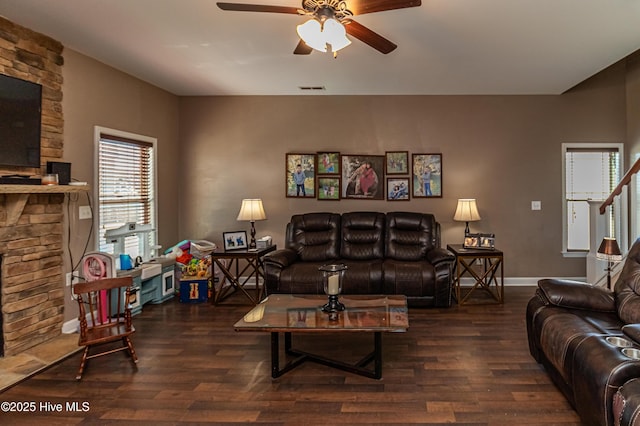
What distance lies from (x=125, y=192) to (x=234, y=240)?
1.39 m

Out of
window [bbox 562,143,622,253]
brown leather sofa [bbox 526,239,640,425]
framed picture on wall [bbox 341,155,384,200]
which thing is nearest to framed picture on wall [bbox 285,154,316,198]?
framed picture on wall [bbox 341,155,384,200]

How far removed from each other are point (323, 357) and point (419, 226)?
244 cm

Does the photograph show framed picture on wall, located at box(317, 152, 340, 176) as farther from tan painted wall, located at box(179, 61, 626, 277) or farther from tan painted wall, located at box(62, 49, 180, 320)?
tan painted wall, located at box(62, 49, 180, 320)

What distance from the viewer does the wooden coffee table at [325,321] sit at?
2.40 meters

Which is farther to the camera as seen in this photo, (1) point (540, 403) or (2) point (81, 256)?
(2) point (81, 256)

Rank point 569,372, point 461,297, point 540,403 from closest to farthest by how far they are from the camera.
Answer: point 569,372, point 540,403, point 461,297

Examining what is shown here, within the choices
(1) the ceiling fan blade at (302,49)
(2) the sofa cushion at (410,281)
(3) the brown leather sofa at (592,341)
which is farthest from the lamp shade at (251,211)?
(3) the brown leather sofa at (592,341)

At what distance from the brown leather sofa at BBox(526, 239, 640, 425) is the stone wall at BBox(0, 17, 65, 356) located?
3.97m

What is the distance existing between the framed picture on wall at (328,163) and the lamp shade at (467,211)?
67.7 inches

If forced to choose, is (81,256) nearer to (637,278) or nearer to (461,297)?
(461,297)

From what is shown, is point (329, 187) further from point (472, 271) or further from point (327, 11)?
point (327, 11)

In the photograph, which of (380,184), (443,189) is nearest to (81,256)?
(380,184)

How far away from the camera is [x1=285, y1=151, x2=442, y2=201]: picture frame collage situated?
17.2 feet

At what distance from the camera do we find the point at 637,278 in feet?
7.95
